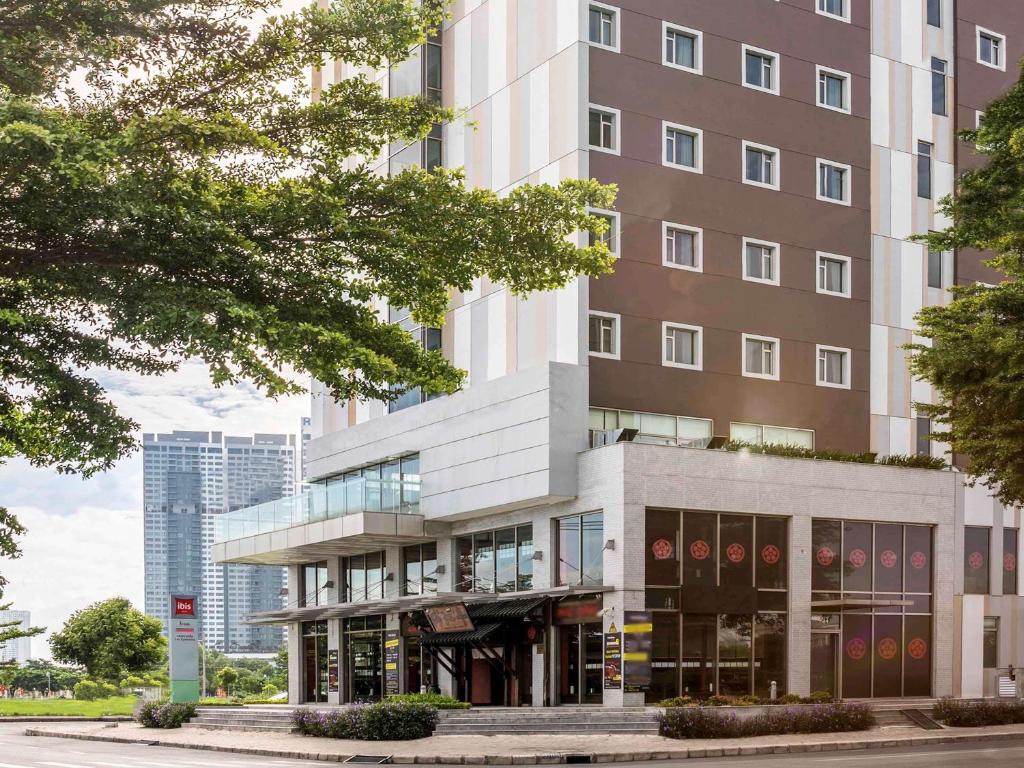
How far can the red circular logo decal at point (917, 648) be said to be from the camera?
132 ft

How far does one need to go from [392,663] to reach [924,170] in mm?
25197

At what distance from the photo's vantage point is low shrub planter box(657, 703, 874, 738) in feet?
94.3

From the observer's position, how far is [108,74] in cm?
1592

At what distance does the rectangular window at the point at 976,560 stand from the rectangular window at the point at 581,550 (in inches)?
513

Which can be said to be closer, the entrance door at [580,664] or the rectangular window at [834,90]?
the entrance door at [580,664]

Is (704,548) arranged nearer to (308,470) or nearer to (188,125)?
(308,470)

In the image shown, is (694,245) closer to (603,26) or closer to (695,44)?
(695,44)

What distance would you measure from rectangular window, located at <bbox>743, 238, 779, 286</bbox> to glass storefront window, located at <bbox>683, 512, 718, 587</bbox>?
873cm

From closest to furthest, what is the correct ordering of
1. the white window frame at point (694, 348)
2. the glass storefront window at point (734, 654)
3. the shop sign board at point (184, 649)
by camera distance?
1. the glass storefront window at point (734, 654)
2. the white window frame at point (694, 348)
3. the shop sign board at point (184, 649)

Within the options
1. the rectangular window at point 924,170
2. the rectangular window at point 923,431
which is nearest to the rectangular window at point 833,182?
the rectangular window at point 924,170

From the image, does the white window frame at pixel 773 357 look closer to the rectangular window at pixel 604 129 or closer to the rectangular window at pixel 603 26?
the rectangular window at pixel 604 129

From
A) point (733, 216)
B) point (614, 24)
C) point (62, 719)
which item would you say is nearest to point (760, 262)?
point (733, 216)

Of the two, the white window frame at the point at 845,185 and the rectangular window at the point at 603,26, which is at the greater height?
the rectangular window at the point at 603,26

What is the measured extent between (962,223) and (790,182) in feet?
45.9
